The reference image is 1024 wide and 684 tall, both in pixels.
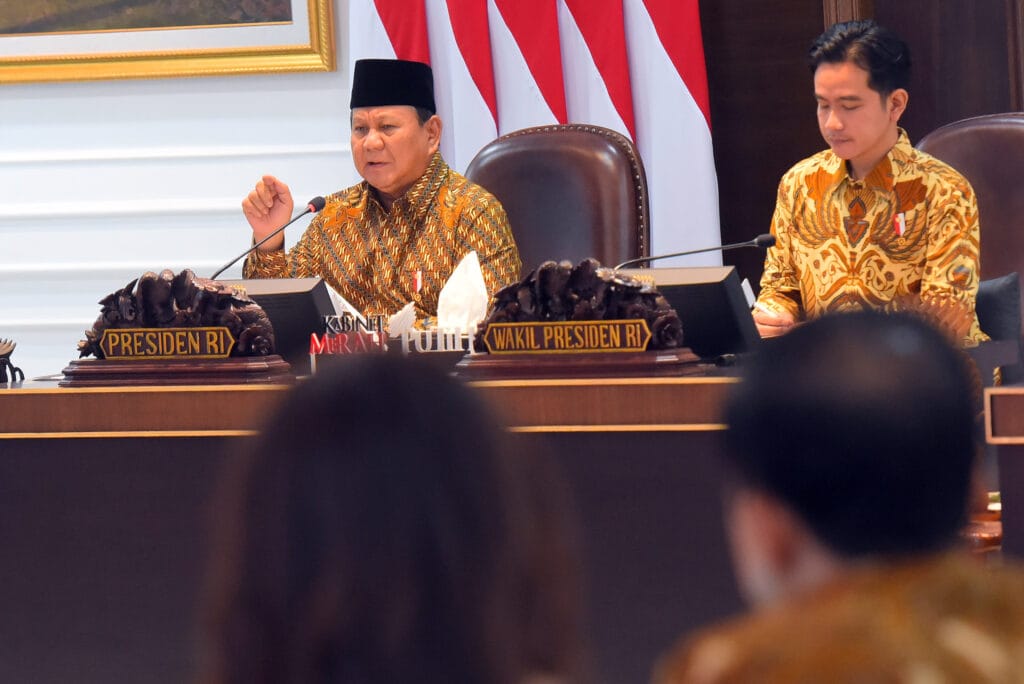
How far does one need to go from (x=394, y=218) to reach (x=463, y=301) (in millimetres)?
804

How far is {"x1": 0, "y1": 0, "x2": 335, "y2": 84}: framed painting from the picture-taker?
175 inches

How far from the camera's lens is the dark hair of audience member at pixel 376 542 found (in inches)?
26.9

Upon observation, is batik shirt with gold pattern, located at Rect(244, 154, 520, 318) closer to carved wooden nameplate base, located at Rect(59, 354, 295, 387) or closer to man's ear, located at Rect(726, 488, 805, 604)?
carved wooden nameplate base, located at Rect(59, 354, 295, 387)

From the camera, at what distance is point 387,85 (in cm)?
342

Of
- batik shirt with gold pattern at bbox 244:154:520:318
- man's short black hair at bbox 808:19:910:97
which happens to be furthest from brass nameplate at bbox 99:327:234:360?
man's short black hair at bbox 808:19:910:97

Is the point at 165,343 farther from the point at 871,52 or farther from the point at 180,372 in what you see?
the point at 871,52

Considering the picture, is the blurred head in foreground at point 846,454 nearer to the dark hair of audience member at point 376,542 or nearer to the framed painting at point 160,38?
the dark hair of audience member at point 376,542

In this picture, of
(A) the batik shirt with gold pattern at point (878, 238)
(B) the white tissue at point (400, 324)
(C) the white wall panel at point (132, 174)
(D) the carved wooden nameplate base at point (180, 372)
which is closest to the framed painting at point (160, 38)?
(C) the white wall panel at point (132, 174)

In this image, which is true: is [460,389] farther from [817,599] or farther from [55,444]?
[55,444]

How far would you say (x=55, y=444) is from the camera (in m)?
2.30

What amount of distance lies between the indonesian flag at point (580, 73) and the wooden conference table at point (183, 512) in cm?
209

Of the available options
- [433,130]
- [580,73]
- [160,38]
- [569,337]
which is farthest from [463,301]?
[160,38]

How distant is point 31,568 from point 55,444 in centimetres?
20

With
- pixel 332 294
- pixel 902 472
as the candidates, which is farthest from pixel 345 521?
pixel 332 294
